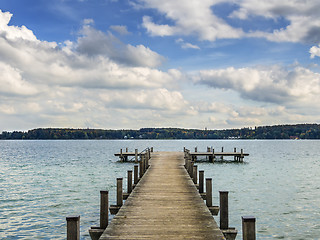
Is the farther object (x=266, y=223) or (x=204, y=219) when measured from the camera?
(x=266, y=223)

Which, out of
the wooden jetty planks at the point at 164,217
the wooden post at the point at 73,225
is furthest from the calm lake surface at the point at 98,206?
the wooden post at the point at 73,225

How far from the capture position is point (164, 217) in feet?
32.6

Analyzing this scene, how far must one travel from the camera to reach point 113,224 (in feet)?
30.1

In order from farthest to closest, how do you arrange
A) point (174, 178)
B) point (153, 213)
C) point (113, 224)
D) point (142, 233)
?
point (174, 178) → point (153, 213) → point (113, 224) → point (142, 233)

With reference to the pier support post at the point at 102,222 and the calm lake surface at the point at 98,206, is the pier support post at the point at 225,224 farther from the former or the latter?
the calm lake surface at the point at 98,206

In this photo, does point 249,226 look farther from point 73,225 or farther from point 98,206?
point 98,206

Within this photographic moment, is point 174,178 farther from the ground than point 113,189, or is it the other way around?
point 174,178

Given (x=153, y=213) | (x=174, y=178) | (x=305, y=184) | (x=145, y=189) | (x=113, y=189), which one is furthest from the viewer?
(x=305, y=184)

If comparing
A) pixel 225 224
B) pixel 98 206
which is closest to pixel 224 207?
pixel 225 224

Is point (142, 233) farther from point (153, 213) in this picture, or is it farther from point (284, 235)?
point (284, 235)

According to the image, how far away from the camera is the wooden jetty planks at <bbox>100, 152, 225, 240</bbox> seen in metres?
8.32

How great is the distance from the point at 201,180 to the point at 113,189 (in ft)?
38.6

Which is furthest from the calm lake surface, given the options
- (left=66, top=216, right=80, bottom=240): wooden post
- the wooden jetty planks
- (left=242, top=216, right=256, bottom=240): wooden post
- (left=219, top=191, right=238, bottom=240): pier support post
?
(left=242, top=216, right=256, bottom=240): wooden post

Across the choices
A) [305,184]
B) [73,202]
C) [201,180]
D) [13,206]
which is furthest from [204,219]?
[305,184]
